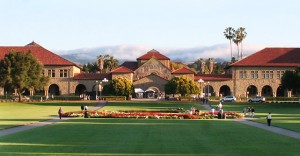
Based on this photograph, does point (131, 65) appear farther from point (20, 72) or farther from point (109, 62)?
point (109, 62)

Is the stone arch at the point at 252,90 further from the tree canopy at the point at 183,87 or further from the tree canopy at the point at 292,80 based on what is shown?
the tree canopy at the point at 292,80

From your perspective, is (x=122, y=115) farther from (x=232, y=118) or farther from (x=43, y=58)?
(x=43, y=58)

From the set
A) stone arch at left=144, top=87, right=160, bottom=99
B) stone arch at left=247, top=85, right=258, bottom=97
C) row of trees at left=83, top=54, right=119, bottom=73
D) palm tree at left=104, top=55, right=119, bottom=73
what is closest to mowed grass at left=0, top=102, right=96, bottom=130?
→ stone arch at left=144, top=87, right=160, bottom=99

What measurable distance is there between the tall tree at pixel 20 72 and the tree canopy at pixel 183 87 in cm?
2488

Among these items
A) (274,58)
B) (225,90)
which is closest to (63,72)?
(225,90)

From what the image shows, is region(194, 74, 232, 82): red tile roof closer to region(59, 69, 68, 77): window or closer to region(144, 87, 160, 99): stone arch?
region(144, 87, 160, 99): stone arch

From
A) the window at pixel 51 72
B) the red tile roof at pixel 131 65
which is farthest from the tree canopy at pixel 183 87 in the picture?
the window at pixel 51 72

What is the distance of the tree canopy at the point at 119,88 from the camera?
99.8 m

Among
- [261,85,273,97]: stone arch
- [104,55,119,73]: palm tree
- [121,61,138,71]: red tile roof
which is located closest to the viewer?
[261,85,273,97]: stone arch

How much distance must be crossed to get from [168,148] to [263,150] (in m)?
3.72

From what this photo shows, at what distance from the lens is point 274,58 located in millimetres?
111125

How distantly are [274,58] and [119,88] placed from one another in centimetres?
3409

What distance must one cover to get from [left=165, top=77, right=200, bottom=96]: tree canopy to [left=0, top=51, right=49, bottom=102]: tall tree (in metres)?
24.9

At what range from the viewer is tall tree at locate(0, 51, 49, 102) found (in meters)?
90.6
